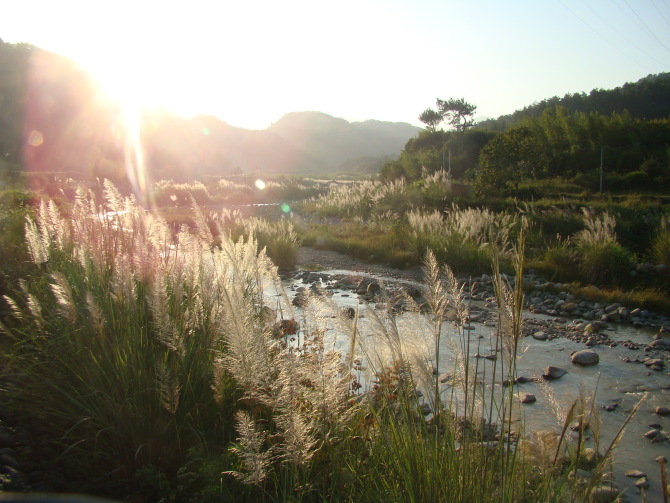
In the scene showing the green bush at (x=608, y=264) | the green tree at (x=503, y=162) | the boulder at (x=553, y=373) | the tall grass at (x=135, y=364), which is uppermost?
the green tree at (x=503, y=162)

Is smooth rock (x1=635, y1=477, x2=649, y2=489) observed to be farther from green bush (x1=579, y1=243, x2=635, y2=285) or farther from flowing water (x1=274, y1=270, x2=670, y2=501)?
green bush (x1=579, y1=243, x2=635, y2=285)

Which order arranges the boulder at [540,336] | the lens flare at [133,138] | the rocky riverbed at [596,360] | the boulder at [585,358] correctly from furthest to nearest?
the lens flare at [133,138], the boulder at [540,336], the boulder at [585,358], the rocky riverbed at [596,360]

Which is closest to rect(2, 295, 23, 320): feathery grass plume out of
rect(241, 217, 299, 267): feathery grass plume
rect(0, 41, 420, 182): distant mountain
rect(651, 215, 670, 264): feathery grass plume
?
rect(241, 217, 299, 267): feathery grass plume

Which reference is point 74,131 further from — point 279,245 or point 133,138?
point 279,245

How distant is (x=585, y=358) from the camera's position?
536cm

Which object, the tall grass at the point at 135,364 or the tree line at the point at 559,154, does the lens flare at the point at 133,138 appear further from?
the tall grass at the point at 135,364

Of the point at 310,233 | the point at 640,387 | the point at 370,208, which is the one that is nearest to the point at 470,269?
the point at 640,387

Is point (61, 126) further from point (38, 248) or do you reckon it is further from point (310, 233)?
point (38, 248)

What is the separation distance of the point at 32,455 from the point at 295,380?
1638mm

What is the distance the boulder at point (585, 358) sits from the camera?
210 inches

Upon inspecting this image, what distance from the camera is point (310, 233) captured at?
50.3 feet

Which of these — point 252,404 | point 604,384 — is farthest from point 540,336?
point 252,404

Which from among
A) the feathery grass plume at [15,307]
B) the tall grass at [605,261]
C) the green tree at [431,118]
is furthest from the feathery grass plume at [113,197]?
the green tree at [431,118]

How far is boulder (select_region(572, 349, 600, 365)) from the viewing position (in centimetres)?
534
